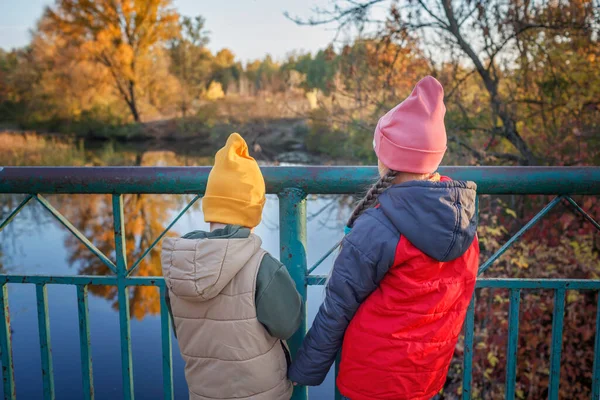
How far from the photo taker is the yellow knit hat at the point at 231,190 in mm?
1400

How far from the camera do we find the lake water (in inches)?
215

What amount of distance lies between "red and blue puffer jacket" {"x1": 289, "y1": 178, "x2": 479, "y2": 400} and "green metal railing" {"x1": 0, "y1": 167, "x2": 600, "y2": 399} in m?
0.23

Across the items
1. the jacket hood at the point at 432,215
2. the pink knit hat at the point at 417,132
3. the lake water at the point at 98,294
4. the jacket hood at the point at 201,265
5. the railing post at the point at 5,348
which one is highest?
the pink knit hat at the point at 417,132

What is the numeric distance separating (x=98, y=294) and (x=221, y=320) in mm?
6590

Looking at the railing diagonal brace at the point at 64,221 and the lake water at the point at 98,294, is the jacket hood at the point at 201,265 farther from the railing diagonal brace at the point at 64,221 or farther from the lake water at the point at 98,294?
the lake water at the point at 98,294

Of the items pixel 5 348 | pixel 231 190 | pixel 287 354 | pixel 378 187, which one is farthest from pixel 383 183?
pixel 5 348

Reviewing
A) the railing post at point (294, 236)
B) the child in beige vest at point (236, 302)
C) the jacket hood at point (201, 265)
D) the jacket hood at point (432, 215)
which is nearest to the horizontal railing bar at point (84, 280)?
the child in beige vest at point (236, 302)

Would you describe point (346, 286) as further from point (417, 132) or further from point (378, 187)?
point (417, 132)

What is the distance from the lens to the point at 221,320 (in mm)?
1411

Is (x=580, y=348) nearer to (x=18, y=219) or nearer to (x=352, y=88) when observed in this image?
(x=352, y=88)

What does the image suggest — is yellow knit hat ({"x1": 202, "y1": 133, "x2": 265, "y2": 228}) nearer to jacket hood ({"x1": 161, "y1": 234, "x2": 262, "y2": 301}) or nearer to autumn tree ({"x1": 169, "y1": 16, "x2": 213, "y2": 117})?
jacket hood ({"x1": 161, "y1": 234, "x2": 262, "y2": 301})

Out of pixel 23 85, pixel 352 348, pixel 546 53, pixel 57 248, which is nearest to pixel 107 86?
pixel 23 85

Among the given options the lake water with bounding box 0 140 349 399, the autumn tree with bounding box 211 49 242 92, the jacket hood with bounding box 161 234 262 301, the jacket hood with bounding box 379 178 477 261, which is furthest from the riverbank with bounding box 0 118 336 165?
the autumn tree with bounding box 211 49 242 92

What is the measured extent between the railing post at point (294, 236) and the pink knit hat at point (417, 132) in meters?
0.35
